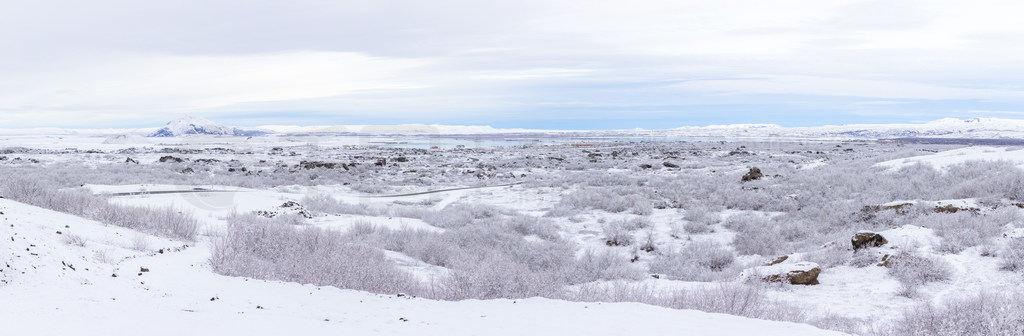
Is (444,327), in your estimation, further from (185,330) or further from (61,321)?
(61,321)

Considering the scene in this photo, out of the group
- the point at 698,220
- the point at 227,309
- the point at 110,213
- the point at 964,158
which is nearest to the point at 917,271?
the point at 698,220

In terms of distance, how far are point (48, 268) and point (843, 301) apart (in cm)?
847

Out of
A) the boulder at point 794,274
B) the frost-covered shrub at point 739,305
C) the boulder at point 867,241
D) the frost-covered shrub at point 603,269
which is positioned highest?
the boulder at point 867,241

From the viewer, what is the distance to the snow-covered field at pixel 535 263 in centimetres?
457

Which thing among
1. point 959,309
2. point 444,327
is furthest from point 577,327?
point 959,309

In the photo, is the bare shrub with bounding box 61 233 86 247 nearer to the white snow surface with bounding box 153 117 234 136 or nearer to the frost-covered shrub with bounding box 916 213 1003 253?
the frost-covered shrub with bounding box 916 213 1003 253

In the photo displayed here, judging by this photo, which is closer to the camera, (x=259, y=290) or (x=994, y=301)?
(x=994, y=301)

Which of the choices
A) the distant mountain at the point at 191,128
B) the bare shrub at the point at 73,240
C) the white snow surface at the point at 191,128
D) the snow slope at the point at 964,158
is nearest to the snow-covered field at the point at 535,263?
the bare shrub at the point at 73,240

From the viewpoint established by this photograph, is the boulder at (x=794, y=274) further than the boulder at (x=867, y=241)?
No

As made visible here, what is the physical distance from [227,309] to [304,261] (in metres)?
2.21

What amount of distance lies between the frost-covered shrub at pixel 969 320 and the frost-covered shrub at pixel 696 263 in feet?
11.2

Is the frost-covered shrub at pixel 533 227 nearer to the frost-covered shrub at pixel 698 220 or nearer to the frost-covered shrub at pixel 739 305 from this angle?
the frost-covered shrub at pixel 698 220

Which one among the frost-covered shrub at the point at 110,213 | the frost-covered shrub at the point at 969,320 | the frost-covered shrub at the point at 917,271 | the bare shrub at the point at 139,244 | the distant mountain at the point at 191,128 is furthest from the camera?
the distant mountain at the point at 191,128

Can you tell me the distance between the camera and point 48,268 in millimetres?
5180
